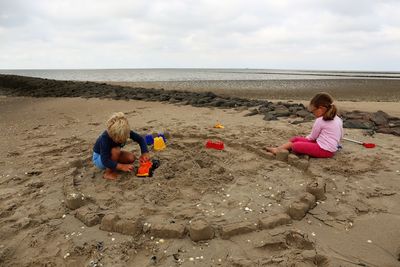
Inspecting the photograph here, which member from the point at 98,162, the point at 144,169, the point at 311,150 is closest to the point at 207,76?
the point at 311,150

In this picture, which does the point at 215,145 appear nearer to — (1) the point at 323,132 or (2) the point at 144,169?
(2) the point at 144,169

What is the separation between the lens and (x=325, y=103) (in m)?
4.98

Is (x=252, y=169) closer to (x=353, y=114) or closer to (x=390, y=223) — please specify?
(x=390, y=223)

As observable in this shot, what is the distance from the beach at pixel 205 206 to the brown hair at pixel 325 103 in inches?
25.5

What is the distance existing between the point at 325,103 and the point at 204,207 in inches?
104

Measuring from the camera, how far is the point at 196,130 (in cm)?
688

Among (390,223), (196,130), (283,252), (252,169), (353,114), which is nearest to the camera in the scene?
(283,252)

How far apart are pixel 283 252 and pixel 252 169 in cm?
196

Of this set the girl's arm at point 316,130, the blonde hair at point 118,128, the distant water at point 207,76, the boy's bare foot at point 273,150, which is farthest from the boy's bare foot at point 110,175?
the distant water at point 207,76

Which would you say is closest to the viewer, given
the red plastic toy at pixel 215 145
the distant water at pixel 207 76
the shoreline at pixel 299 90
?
the red plastic toy at pixel 215 145

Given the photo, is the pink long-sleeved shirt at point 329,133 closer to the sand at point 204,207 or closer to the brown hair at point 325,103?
the brown hair at point 325,103

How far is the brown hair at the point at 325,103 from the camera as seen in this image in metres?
4.95

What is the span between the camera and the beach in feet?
9.27

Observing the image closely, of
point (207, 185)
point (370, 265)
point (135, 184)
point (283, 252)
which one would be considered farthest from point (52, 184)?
point (370, 265)
